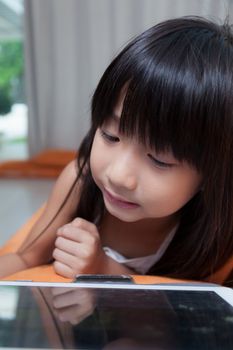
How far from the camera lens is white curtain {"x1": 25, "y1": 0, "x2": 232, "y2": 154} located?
5.98 ft

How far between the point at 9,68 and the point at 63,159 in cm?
65

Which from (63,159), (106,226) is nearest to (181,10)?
(63,159)

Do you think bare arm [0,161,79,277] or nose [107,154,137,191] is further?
bare arm [0,161,79,277]

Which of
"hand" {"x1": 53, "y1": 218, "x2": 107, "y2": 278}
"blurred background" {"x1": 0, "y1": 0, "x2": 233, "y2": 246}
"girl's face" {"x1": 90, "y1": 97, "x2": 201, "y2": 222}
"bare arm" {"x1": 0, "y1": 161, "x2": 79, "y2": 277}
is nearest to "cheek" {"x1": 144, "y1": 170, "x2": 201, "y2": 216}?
"girl's face" {"x1": 90, "y1": 97, "x2": 201, "y2": 222}

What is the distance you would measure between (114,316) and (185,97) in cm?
24

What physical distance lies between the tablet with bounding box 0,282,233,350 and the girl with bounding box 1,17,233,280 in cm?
14

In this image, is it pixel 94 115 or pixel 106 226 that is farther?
pixel 106 226

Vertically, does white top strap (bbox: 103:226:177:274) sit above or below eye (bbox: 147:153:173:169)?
below

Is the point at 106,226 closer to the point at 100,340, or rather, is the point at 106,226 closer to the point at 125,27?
the point at 100,340

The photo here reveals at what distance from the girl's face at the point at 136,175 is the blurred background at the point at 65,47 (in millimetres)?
1321

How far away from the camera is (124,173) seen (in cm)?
44

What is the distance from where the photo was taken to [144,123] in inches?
17.6

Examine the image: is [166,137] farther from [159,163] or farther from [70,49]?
[70,49]

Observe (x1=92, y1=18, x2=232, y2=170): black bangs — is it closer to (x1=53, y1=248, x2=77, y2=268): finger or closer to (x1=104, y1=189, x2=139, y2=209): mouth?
(x1=104, y1=189, x2=139, y2=209): mouth
